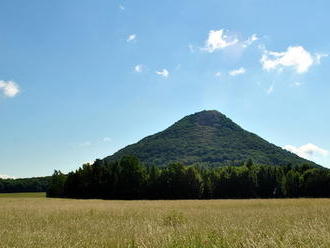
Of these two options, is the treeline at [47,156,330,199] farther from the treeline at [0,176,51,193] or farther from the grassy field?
the grassy field

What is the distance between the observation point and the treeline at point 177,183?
91562 mm

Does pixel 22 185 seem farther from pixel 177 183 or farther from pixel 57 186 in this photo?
pixel 177 183

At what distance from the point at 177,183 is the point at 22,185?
3533 inches

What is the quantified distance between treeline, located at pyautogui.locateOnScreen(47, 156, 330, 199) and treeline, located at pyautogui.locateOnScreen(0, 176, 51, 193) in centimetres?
6334

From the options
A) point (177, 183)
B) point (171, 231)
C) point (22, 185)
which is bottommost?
point (171, 231)

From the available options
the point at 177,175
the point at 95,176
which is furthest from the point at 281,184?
the point at 95,176

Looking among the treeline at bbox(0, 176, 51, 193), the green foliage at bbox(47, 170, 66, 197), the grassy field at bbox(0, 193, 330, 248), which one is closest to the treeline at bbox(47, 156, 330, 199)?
the green foliage at bbox(47, 170, 66, 197)

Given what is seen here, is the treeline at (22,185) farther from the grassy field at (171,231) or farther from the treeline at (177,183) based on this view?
the grassy field at (171,231)

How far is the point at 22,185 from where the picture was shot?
164m

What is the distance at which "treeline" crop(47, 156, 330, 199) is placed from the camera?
9156 centimetres

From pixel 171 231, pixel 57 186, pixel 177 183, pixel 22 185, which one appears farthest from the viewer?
pixel 22 185

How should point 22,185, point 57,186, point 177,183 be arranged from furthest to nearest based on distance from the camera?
1. point 22,185
2. point 57,186
3. point 177,183

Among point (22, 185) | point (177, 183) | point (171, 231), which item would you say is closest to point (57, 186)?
point (177, 183)

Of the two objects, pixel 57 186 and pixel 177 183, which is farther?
pixel 57 186
